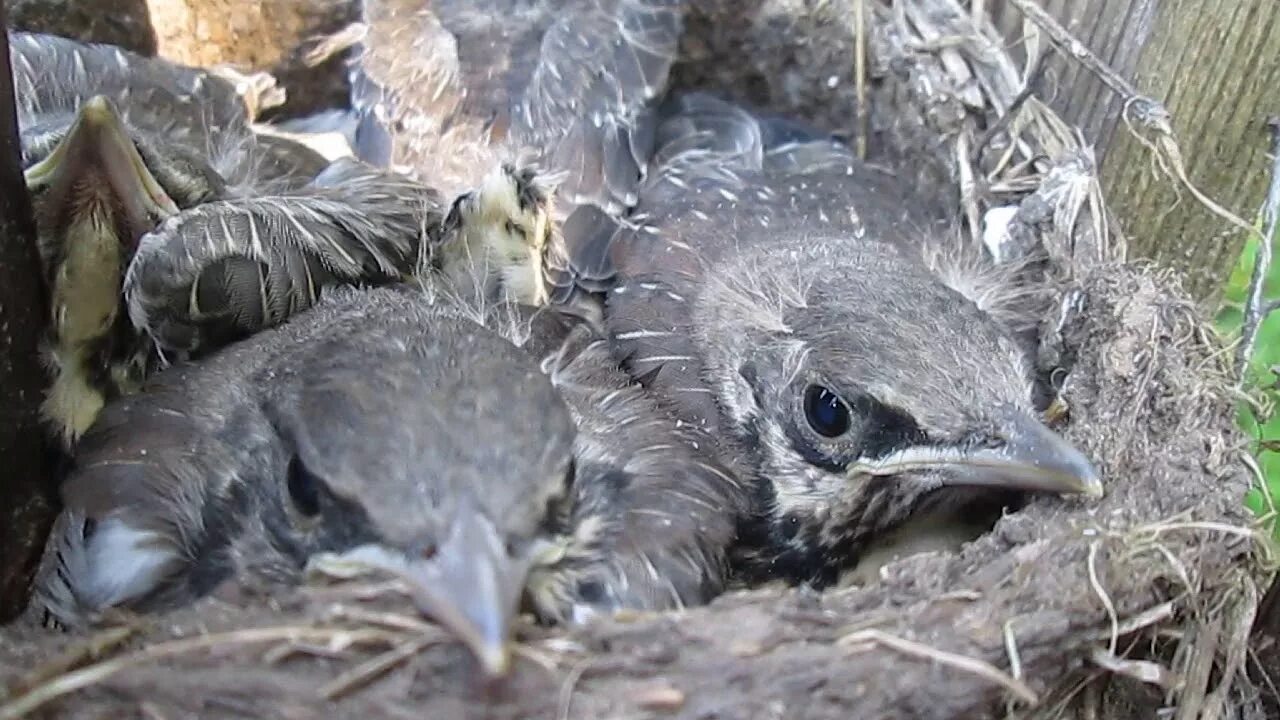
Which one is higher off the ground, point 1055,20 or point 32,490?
point 1055,20

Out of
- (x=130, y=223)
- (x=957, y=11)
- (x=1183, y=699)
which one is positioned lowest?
(x=1183, y=699)

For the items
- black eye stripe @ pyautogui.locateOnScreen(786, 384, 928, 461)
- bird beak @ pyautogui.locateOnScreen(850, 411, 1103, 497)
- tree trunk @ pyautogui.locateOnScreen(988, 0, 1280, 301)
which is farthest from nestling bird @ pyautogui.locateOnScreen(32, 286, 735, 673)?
tree trunk @ pyautogui.locateOnScreen(988, 0, 1280, 301)

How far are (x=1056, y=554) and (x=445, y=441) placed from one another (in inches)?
23.3

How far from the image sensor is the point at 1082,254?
5.86ft

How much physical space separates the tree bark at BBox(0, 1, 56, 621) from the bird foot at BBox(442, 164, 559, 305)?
0.53 m

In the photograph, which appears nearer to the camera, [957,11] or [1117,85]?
[1117,85]

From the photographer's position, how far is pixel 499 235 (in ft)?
5.67

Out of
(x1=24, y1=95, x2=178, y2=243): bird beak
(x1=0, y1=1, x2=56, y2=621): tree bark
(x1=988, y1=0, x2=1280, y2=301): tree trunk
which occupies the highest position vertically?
(x1=988, y1=0, x2=1280, y2=301): tree trunk

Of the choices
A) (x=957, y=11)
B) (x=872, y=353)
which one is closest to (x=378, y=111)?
(x=957, y=11)

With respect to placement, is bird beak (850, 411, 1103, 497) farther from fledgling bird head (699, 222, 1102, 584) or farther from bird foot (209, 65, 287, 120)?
bird foot (209, 65, 287, 120)

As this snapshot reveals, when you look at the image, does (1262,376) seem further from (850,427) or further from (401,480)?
(401,480)

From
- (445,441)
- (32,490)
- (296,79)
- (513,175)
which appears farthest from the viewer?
(296,79)

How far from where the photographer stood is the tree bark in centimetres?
123

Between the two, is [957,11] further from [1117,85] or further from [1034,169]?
[1117,85]
